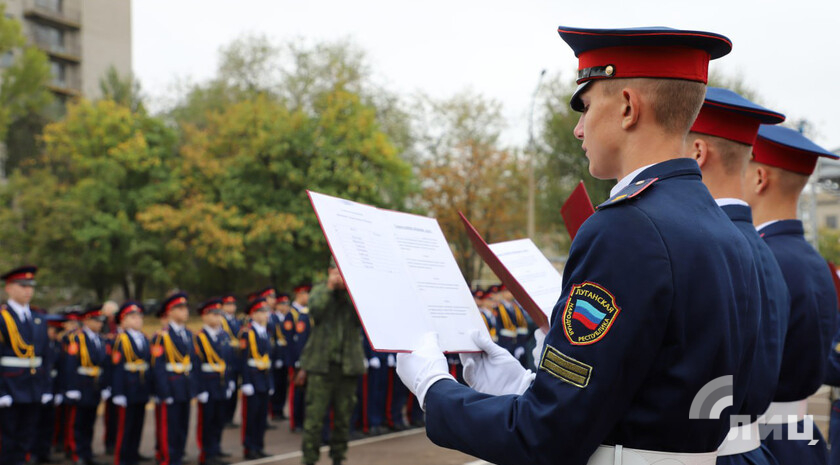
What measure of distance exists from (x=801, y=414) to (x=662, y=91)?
2083mm

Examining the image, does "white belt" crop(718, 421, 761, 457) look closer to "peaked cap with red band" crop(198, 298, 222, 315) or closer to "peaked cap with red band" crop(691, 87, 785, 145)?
"peaked cap with red band" crop(691, 87, 785, 145)

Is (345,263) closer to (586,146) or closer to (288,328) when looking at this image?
(586,146)

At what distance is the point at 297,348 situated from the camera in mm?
13039

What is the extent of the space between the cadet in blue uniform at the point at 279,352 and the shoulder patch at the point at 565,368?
1169 centimetres

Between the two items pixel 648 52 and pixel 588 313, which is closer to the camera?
pixel 588 313

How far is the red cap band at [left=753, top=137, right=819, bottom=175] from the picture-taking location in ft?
12.0

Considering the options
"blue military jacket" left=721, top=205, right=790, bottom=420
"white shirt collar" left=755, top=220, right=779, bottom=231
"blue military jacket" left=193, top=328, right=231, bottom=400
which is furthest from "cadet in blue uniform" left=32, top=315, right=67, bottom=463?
"blue military jacket" left=721, top=205, right=790, bottom=420

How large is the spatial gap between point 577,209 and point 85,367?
30.4 feet

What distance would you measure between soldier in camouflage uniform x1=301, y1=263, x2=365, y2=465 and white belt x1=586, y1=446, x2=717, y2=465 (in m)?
6.76

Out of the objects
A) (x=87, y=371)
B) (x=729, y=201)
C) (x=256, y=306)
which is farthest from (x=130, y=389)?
(x=729, y=201)

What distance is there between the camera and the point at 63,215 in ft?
101

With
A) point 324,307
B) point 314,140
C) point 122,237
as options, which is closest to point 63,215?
point 122,237

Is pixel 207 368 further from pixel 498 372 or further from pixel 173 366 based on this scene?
pixel 498 372

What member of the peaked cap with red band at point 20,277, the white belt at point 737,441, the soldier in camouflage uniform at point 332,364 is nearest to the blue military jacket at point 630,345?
the white belt at point 737,441
